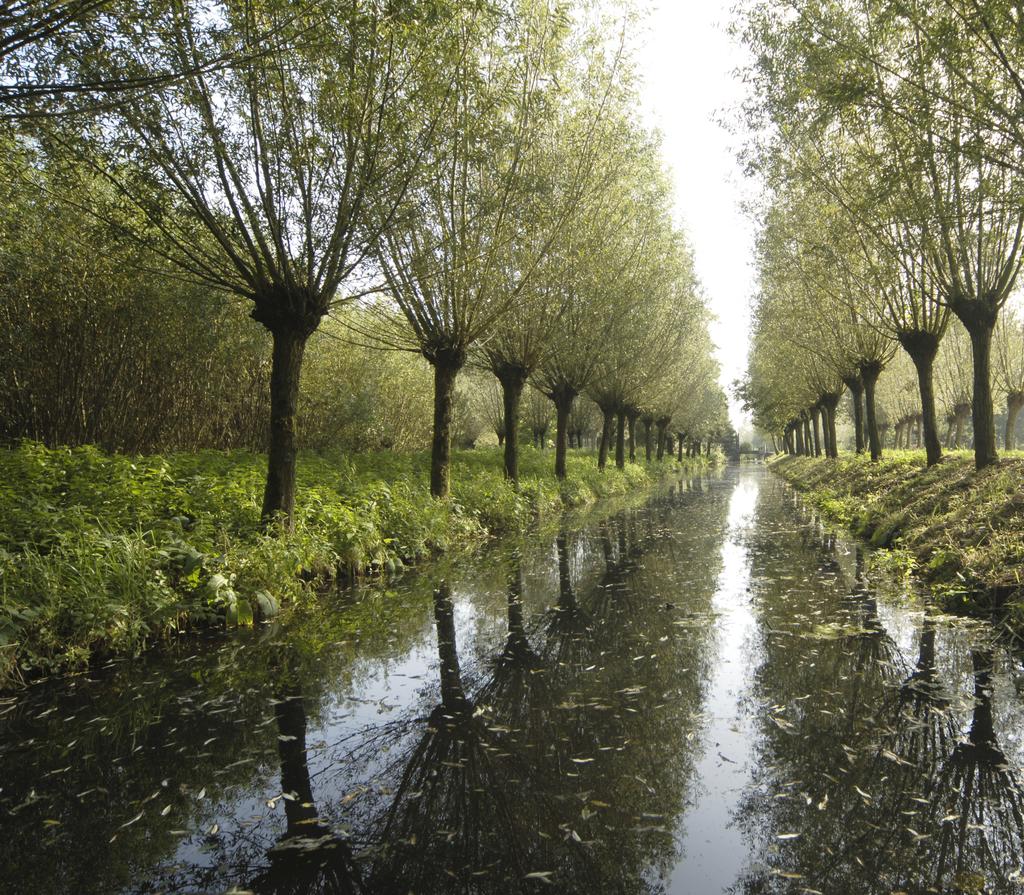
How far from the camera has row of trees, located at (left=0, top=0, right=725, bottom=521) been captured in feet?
24.3

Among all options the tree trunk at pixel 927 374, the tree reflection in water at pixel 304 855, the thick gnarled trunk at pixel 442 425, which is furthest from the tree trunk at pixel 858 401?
the tree reflection in water at pixel 304 855

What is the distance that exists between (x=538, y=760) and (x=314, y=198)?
775 centimetres

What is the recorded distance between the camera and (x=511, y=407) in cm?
1919

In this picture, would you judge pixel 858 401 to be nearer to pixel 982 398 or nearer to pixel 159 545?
pixel 982 398

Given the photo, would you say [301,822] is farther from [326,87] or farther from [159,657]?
[326,87]

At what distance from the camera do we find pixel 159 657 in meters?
6.21

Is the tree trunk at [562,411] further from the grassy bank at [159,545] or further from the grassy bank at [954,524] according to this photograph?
the grassy bank at [159,545]

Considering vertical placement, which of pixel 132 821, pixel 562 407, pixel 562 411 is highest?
pixel 562 407

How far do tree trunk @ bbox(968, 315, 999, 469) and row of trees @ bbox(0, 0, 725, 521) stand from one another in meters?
8.83

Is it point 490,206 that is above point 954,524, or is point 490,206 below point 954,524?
above

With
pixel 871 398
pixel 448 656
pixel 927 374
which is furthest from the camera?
pixel 871 398

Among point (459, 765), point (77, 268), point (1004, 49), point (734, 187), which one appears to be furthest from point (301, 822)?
point (734, 187)

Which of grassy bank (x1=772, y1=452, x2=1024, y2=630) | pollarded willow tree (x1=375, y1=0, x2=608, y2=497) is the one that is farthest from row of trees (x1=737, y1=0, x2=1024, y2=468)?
pollarded willow tree (x1=375, y1=0, x2=608, y2=497)

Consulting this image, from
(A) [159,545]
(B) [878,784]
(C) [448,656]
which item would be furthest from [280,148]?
(B) [878,784]
